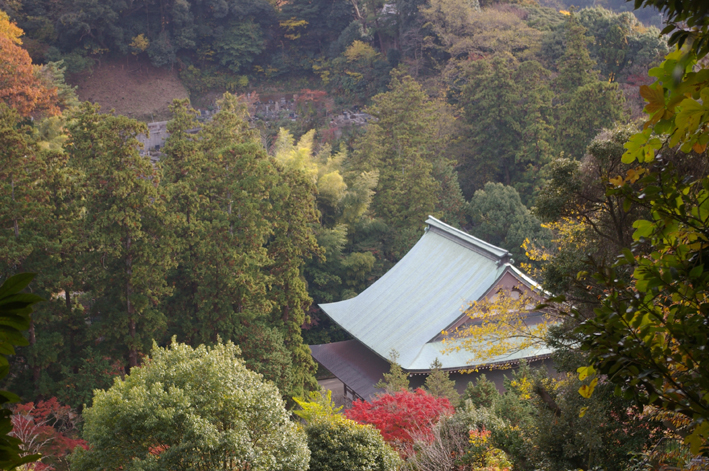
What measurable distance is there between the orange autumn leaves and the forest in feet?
0.22

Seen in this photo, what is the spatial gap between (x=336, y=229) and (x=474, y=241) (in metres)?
5.61

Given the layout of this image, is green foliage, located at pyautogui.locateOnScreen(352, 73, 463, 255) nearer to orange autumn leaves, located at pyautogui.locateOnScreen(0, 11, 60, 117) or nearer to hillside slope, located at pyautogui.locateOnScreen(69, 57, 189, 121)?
orange autumn leaves, located at pyautogui.locateOnScreen(0, 11, 60, 117)

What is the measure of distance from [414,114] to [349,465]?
1418 centimetres

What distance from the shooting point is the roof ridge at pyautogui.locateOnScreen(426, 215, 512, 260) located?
11.4 m

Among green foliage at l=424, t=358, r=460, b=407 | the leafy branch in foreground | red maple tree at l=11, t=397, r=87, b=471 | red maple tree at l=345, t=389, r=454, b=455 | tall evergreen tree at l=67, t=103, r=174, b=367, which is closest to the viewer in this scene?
the leafy branch in foreground

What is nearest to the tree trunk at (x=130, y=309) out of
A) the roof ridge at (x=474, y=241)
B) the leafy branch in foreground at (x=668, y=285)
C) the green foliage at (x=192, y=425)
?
the green foliage at (x=192, y=425)

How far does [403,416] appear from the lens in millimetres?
8258

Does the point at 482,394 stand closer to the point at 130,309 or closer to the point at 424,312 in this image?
the point at 424,312

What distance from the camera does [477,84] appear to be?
67.1ft

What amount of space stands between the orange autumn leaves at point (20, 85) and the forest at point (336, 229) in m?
0.07

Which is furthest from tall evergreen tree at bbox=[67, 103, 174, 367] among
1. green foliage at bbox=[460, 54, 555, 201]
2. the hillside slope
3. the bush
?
the hillside slope

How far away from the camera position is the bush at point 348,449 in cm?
657

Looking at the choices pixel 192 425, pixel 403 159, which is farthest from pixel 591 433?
pixel 403 159

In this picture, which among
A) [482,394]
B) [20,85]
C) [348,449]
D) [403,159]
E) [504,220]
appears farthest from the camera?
[403,159]
